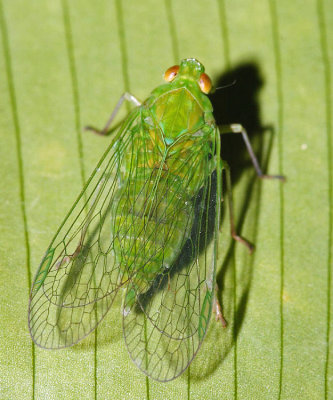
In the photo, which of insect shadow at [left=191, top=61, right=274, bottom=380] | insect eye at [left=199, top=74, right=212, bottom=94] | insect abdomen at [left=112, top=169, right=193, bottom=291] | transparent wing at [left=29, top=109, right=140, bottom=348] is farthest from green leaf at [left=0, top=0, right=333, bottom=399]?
insect abdomen at [left=112, top=169, right=193, bottom=291]

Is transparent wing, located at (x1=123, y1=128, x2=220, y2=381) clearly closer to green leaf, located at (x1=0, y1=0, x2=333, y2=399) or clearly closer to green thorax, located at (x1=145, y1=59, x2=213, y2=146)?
green leaf, located at (x1=0, y1=0, x2=333, y2=399)

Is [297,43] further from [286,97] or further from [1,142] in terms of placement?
[1,142]

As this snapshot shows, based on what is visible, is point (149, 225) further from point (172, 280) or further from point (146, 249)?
point (172, 280)

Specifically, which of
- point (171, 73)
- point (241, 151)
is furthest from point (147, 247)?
point (171, 73)

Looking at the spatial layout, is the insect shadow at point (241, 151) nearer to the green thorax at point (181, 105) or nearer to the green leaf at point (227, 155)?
the green leaf at point (227, 155)

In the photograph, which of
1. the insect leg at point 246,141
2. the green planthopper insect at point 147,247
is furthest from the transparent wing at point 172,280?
the insect leg at point 246,141

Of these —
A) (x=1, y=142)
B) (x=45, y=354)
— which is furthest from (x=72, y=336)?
(x=1, y=142)
